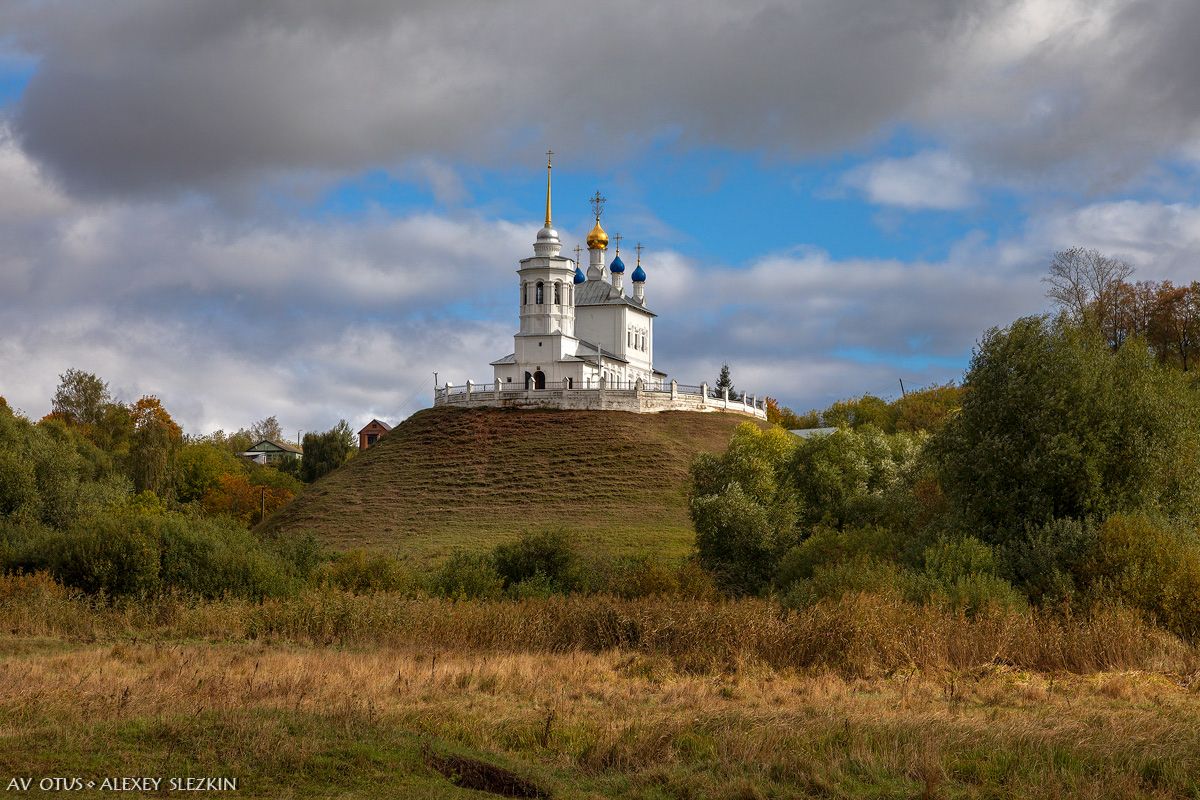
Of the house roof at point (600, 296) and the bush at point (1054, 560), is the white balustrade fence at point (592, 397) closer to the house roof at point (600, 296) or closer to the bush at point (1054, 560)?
the house roof at point (600, 296)

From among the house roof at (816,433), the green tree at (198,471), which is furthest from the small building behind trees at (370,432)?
the house roof at (816,433)

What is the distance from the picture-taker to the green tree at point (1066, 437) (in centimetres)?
2858

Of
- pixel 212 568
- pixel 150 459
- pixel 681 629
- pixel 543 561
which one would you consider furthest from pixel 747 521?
pixel 150 459

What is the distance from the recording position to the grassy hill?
54.8 m

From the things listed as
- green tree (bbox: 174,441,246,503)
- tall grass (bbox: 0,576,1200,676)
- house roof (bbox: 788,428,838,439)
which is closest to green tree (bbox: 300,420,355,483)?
green tree (bbox: 174,441,246,503)

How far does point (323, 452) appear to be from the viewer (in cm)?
9338

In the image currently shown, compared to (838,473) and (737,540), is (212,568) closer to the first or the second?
(737,540)

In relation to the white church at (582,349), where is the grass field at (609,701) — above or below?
below

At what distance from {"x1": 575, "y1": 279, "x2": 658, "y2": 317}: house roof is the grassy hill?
1614cm

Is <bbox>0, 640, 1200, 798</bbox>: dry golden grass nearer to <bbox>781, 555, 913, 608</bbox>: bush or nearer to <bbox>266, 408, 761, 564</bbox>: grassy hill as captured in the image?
<bbox>781, 555, 913, 608</bbox>: bush

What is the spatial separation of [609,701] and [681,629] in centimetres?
489

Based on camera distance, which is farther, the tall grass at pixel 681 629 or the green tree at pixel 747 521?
the green tree at pixel 747 521

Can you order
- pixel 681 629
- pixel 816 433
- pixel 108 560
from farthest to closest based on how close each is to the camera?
pixel 816 433 < pixel 108 560 < pixel 681 629

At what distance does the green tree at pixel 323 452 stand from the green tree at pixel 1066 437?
68396 millimetres
